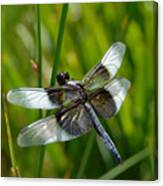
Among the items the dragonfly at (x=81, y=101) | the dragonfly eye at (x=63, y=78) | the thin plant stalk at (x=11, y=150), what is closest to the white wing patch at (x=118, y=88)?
the dragonfly at (x=81, y=101)

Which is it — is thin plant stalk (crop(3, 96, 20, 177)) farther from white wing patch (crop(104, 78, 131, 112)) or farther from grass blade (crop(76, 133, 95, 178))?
white wing patch (crop(104, 78, 131, 112))

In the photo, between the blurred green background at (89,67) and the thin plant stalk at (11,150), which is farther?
the thin plant stalk at (11,150)

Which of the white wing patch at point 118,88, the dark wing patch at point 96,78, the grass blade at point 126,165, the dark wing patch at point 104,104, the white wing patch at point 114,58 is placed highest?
the white wing patch at point 114,58

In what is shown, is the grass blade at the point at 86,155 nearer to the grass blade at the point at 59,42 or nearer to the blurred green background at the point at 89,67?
the blurred green background at the point at 89,67

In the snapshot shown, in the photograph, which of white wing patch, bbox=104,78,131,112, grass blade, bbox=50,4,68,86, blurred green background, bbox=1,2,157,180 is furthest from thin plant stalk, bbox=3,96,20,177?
white wing patch, bbox=104,78,131,112

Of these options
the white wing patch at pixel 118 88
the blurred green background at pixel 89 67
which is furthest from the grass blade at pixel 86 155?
the white wing patch at pixel 118 88

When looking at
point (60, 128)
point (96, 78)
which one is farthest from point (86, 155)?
point (96, 78)

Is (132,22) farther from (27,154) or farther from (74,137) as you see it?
(27,154)

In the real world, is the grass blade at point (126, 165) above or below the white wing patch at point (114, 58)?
below
